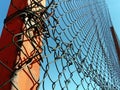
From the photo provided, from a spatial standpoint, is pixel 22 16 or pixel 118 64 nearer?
pixel 22 16

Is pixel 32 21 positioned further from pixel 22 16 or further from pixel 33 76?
pixel 33 76

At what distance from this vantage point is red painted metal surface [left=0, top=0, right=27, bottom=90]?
86cm

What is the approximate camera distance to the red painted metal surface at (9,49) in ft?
2.84

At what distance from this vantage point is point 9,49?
0.95 metres

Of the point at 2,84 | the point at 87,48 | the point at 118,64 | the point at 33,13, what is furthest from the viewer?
the point at 118,64

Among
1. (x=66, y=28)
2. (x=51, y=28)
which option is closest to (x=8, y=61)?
(x=51, y=28)

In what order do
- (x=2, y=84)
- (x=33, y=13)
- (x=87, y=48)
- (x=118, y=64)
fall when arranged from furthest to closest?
(x=118, y=64) → (x=87, y=48) → (x=33, y=13) → (x=2, y=84)

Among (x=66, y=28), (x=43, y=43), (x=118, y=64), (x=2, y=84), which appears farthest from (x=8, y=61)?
(x=118, y=64)

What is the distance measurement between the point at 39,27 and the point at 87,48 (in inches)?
39.6

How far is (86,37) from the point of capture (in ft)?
6.84

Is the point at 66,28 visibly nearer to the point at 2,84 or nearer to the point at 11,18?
the point at 11,18

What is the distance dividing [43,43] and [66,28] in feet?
1.63

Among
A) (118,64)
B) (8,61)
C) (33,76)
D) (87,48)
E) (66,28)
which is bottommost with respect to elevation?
(118,64)

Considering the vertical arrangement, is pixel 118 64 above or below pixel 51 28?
below
